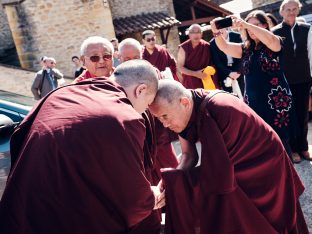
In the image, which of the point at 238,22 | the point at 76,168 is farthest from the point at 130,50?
the point at 76,168

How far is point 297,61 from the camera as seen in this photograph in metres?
3.81

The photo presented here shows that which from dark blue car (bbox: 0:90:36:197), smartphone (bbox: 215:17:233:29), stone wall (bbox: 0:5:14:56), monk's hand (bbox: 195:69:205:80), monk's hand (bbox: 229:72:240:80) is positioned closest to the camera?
dark blue car (bbox: 0:90:36:197)

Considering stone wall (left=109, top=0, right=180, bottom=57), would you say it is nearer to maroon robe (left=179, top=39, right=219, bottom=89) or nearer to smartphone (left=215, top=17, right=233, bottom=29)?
maroon robe (left=179, top=39, right=219, bottom=89)

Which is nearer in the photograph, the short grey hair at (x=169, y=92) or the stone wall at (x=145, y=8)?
the short grey hair at (x=169, y=92)

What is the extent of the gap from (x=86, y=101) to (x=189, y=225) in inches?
38.7

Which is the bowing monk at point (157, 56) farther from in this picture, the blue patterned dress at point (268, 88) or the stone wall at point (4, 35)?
the stone wall at point (4, 35)

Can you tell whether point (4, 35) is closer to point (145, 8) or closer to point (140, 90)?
point (145, 8)

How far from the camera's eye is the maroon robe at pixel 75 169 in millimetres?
1422

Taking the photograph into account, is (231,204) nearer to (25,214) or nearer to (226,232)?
(226,232)

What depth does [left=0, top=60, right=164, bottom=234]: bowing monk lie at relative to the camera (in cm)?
142

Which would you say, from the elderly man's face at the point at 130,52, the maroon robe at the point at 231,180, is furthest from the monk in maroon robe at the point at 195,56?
the maroon robe at the point at 231,180

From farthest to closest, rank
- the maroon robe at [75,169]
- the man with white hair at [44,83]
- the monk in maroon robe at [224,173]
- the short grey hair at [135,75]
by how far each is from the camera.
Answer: the man with white hair at [44,83] < the monk in maroon robe at [224,173] < the short grey hair at [135,75] < the maroon robe at [75,169]

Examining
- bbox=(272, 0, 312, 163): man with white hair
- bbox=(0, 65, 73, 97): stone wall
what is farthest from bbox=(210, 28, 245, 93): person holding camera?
bbox=(0, 65, 73, 97): stone wall

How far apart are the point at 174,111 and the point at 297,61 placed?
7.64ft
